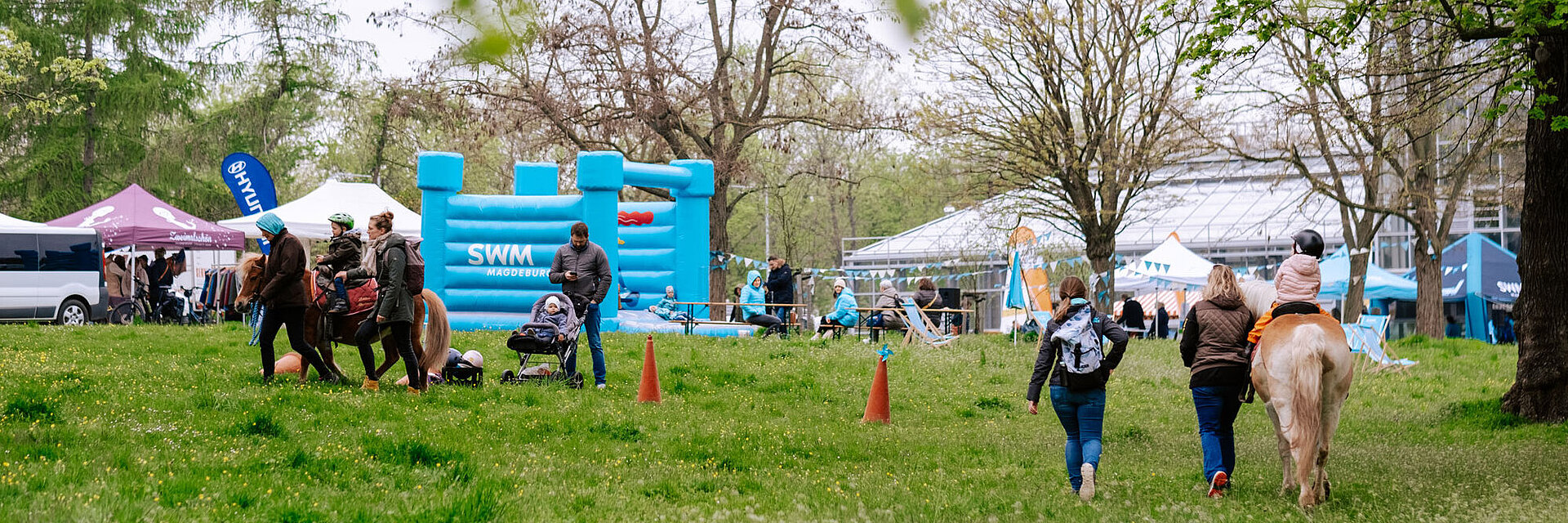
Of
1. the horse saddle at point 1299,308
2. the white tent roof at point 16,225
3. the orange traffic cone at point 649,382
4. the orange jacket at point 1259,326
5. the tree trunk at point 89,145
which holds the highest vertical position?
the tree trunk at point 89,145

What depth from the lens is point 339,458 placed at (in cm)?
718

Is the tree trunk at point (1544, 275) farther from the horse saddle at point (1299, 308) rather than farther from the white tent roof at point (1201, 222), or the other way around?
the white tent roof at point (1201, 222)

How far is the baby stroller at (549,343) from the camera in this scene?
11141 millimetres

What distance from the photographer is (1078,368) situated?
713 centimetres

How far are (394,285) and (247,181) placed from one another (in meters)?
15.7

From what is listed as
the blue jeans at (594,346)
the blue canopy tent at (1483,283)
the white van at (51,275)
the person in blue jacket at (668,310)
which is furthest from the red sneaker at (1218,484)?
the blue canopy tent at (1483,283)

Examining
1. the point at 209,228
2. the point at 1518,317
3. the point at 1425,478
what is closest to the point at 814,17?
the point at 209,228

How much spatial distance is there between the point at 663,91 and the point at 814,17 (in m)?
3.51

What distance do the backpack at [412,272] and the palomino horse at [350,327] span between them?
0.32 metres

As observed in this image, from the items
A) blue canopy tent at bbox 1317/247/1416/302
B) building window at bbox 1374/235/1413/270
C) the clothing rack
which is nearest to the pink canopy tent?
the clothing rack

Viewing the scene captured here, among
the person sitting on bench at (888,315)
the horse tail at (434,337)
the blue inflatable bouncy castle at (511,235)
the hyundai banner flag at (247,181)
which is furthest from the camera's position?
the hyundai banner flag at (247,181)

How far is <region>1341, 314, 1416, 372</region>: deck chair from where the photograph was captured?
55.9 feet

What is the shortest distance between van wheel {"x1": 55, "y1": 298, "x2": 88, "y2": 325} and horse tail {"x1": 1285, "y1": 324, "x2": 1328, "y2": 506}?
19.3 m

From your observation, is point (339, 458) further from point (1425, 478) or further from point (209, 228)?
point (209, 228)
